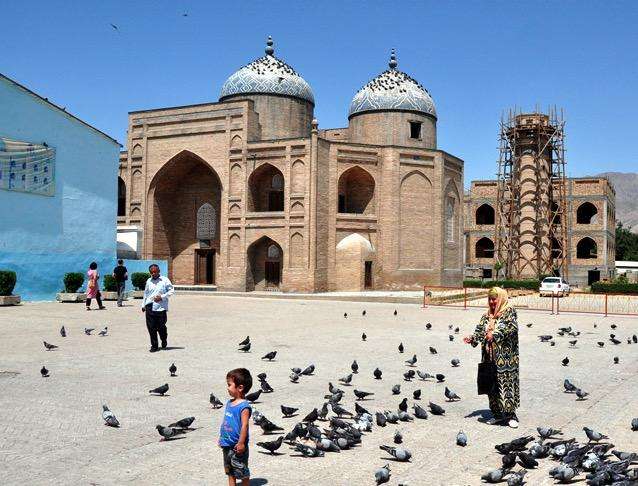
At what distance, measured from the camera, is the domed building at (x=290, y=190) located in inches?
1400

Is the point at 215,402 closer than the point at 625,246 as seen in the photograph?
Yes

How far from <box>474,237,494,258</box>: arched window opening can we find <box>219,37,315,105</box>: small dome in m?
21.4

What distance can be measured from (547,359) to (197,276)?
31.3 m

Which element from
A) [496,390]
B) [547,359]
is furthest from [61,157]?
[496,390]

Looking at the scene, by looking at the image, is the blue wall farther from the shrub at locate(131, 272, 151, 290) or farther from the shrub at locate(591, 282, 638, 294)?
the shrub at locate(591, 282, 638, 294)

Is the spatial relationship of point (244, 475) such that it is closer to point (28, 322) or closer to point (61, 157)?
point (28, 322)

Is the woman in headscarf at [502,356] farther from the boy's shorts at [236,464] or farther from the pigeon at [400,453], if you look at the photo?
the boy's shorts at [236,464]

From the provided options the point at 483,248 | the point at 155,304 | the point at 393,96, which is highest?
the point at 393,96

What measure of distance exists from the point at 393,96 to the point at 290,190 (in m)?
9.97

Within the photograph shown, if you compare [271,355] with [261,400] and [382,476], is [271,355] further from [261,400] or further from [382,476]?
[382,476]

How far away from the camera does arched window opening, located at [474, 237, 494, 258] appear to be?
55219 millimetres

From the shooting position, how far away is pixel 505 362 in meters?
6.82

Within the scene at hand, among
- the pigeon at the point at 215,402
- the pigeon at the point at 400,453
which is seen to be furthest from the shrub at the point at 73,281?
the pigeon at the point at 400,453

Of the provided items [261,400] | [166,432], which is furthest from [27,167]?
[166,432]
